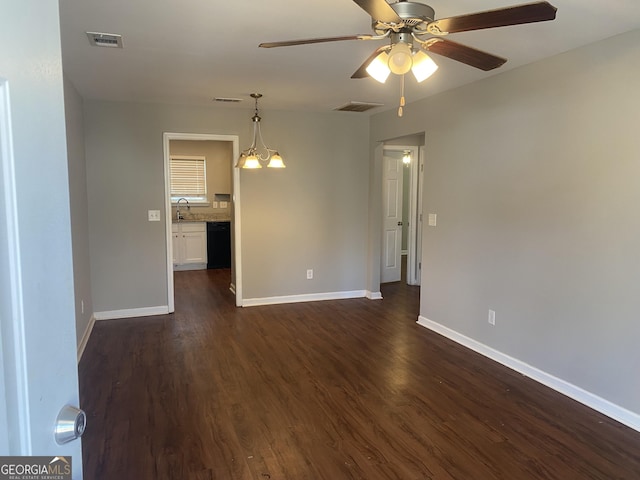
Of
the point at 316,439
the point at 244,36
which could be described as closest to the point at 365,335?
the point at 316,439

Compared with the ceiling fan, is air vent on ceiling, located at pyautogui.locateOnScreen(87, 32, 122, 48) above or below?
above

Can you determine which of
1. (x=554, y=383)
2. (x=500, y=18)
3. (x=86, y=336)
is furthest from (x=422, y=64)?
(x=86, y=336)

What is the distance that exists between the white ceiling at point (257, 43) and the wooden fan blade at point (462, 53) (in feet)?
1.05

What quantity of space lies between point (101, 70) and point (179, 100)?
4.29 feet

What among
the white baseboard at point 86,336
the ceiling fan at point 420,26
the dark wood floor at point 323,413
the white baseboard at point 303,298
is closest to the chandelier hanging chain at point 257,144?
the white baseboard at point 303,298

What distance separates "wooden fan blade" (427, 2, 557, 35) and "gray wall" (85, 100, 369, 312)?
3840mm

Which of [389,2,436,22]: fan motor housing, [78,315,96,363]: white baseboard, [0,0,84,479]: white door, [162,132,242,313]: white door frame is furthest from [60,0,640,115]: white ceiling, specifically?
[78,315,96,363]: white baseboard

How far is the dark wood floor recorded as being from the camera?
7.80 feet

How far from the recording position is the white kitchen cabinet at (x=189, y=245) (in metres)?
7.99

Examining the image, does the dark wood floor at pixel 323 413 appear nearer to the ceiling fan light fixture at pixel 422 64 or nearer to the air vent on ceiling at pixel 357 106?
the ceiling fan light fixture at pixel 422 64

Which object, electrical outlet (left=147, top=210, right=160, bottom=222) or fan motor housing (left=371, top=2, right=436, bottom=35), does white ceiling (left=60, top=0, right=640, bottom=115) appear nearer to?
fan motor housing (left=371, top=2, right=436, bottom=35)

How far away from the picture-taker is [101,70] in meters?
3.59

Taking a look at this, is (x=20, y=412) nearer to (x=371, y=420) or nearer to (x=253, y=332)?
(x=371, y=420)

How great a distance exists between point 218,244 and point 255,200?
115 inches
